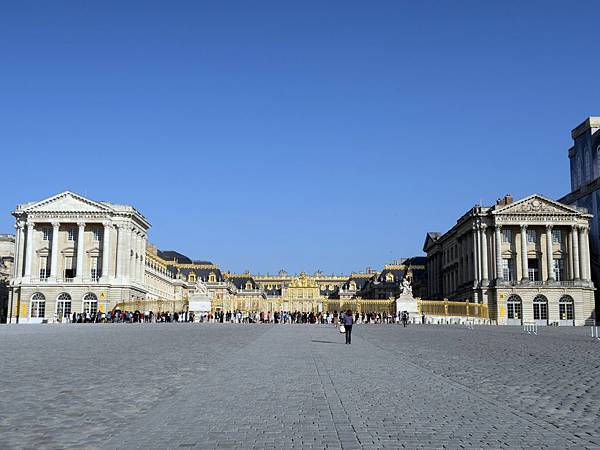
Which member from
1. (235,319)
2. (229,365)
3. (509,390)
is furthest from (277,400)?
(235,319)

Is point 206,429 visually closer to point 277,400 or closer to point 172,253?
point 277,400

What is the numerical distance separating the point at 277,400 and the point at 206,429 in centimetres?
261

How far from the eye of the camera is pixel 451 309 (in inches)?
2808

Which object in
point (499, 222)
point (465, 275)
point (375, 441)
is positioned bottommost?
point (375, 441)

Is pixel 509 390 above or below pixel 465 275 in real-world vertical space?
below

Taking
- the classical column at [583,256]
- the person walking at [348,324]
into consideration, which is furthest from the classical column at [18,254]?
the classical column at [583,256]

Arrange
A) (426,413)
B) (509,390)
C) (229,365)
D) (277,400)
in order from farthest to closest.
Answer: (229,365)
(509,390)
(277,400)
(426,413)

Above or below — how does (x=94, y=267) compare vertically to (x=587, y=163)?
below

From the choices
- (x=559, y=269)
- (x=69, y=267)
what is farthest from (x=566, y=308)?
(x=69, y=267)

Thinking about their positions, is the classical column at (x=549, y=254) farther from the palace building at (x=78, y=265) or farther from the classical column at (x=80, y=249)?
the classical column at (x=80, y=249)

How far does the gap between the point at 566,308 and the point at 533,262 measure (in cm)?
639

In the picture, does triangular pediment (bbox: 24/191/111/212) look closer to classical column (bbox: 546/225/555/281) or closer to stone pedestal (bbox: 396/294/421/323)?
stone pedestal (bbox: 396/294/421/323)

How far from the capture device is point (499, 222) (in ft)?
259

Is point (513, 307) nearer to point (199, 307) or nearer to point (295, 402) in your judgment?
point (199, 307)
